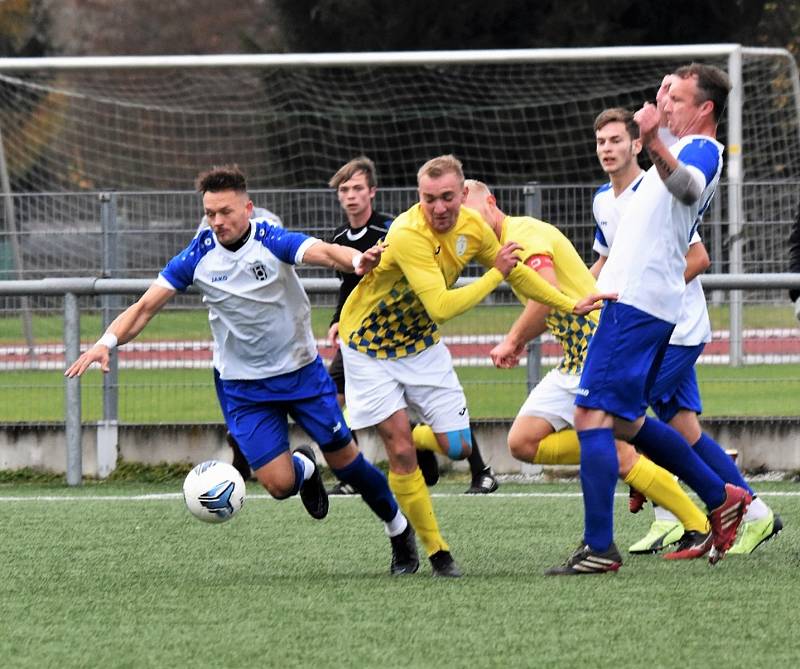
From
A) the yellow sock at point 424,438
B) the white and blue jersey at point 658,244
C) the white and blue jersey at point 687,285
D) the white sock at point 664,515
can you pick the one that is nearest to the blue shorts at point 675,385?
the white and blue jersey at point 687,285

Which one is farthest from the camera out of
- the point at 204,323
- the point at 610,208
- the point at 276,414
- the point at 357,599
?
the point at 204,323

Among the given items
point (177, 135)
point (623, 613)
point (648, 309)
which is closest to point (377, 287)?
point (648, 309)

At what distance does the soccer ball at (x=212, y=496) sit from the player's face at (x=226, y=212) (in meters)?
0.98

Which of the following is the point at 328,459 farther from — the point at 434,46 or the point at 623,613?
the point at 434,46

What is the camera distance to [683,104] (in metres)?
6.18

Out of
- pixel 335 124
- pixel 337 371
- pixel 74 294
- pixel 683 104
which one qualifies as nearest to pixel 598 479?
pixel 683 104

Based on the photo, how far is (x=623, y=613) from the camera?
5.45m

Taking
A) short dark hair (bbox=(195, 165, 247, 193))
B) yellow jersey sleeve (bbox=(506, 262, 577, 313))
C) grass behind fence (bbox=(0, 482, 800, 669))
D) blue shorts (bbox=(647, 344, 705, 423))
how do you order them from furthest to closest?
blue shorts (bbox=(647, 344, 705, 423)) < short dark hair (bbox=(195, 165, 247, 193)) < yellow jersey sleeve (bbox=(506, 262, 577, 313)) < grass behind fence (bbox=(0, 482, 800, 669))

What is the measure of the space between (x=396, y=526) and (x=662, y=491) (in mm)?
1119

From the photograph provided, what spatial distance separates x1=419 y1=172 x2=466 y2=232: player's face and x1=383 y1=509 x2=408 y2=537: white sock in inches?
46.8

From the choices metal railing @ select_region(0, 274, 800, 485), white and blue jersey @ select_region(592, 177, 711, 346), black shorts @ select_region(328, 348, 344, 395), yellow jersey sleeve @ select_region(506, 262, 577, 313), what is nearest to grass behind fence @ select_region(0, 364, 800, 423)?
metal railing @ select_region(0, 274, 800, 485)

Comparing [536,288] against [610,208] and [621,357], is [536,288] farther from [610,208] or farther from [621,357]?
[610,208]

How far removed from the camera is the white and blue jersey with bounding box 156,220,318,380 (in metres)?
6.73

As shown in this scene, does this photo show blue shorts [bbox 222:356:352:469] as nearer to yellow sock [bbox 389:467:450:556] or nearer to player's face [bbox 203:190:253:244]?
yellow sock [bbox 389:467:450:556]
